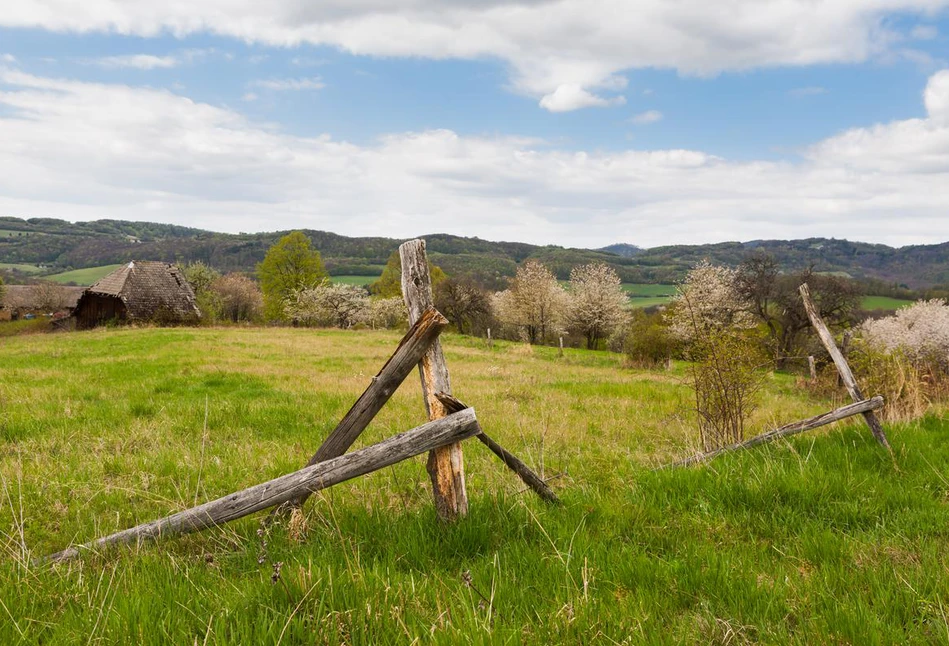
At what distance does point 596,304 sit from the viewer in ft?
219

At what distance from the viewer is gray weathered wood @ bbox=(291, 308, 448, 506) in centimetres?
372

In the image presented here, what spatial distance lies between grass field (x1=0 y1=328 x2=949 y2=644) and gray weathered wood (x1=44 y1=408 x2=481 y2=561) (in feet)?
0.54

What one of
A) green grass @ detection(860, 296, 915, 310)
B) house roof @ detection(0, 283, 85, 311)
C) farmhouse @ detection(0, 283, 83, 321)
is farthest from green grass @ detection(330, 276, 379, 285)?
green grass @ detection(860, 296, 915, 310)

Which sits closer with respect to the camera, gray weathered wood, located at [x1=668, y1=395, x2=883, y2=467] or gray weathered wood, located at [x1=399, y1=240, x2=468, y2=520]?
gray weathered wood, located at [x1=399, y1=240, x2=468, y2=520]

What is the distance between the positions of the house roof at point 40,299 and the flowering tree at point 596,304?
78.6 meters

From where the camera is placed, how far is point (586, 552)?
131 inches

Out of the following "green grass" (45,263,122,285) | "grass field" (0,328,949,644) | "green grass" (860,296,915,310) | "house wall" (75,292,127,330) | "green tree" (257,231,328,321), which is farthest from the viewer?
"green grass" (45,263,122,285)

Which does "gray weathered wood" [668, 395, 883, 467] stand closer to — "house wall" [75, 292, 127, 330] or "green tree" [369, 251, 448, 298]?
"house wall" [75, 292, 127, 330]

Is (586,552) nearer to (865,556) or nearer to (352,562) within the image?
(352,562)

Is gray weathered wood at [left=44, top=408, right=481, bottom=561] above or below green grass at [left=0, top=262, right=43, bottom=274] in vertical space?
below

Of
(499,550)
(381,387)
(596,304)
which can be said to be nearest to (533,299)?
(596,304)

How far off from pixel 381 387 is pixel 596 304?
65090 mm

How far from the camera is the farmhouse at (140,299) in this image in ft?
134

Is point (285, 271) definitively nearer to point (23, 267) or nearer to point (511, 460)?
point (511, 460)
